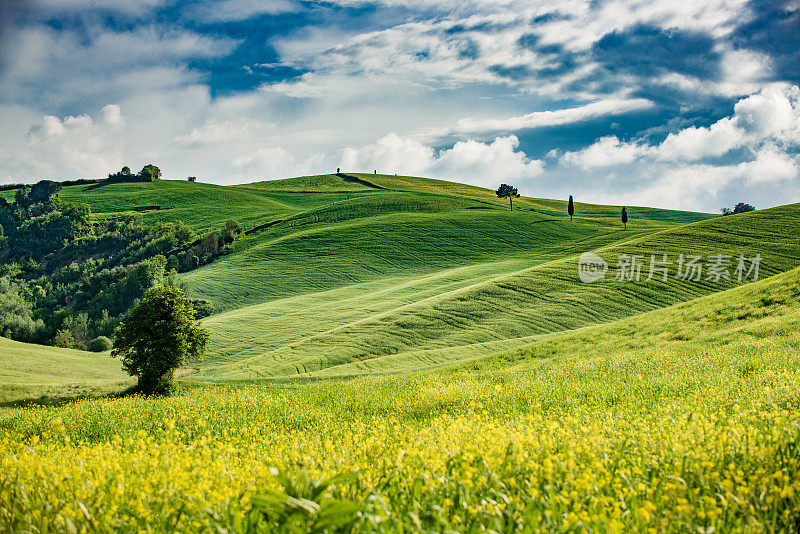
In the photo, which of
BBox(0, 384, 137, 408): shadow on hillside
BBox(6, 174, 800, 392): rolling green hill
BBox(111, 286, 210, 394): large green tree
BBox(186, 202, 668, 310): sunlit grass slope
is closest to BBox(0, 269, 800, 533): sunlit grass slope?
BBox(0, 384, 137, 408): shadow on hillside

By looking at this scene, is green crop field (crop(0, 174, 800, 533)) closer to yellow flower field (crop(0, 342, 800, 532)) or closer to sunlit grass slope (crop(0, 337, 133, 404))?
yellow flower field (crop(0, 342, 800, 532))

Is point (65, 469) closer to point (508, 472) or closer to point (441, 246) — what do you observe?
point (508, 472)

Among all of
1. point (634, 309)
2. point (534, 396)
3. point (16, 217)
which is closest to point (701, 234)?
point (634, 309)

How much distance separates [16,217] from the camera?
550 feet

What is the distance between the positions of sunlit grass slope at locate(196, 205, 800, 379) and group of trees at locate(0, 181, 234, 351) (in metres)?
22.4

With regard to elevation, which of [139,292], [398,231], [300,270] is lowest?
[139,292]

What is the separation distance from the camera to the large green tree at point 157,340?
33938 millimetres

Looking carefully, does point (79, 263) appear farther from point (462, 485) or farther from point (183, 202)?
point (462, 485)

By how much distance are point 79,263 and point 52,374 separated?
10939 cm

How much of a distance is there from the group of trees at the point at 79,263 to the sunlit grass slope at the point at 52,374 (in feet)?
93.3

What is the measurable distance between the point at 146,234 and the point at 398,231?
7528cm

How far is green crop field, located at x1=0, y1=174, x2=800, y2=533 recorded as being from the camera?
426 cm

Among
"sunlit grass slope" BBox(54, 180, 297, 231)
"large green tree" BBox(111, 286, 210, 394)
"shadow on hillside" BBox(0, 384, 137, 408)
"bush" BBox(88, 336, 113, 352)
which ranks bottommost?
"bush" BBox(88, 336, 113, 352)

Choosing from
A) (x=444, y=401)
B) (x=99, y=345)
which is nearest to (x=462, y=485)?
(x=444, y=401)
